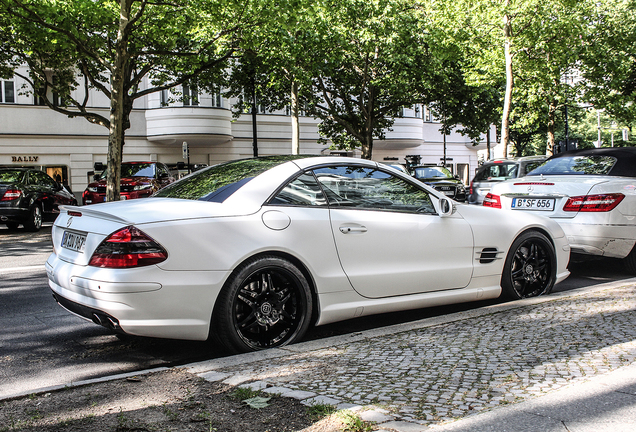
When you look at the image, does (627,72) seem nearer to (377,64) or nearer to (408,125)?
(377,64)

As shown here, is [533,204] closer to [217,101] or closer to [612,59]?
[612,59]

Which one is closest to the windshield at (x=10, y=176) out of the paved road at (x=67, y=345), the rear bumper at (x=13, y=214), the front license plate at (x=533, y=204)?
Result: the rear bumper at (x=13, y=214)

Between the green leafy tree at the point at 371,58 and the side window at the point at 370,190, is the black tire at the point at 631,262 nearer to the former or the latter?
the side window at the point at 370,190

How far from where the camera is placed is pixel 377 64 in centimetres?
2883

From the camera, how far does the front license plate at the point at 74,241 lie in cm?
428

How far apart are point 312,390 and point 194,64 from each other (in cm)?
1973

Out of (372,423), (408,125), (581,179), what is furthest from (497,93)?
(372,423)

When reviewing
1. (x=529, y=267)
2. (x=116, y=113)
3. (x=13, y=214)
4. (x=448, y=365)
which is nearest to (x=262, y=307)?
(x=448, y=365)

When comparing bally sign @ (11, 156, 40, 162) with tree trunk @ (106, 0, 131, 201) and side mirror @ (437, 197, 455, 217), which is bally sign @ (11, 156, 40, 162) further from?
side mirror @ (437, 197, 455, 217)

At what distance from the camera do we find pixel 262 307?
4348 millimetres

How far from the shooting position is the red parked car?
18.5 m

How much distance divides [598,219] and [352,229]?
395cm

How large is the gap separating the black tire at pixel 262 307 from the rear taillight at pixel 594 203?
4324mm

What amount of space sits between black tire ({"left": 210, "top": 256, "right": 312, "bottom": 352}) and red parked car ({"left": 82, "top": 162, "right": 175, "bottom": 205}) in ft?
47.6
